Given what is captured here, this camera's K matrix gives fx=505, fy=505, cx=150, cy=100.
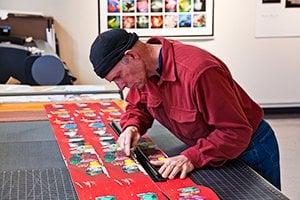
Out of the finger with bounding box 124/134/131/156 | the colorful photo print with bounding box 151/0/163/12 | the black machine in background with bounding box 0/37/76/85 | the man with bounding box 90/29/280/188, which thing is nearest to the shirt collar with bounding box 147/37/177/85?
the man with bounding box 90/29/280/188

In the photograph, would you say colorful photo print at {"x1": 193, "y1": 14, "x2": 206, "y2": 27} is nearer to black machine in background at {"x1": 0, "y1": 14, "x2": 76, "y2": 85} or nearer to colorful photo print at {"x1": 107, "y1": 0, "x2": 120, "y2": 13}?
colorful photo print at {"x1": 107, "y1": 0, "x2": 120, "y2": 13}

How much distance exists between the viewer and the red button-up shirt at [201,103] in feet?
5.19

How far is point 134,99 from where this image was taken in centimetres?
198

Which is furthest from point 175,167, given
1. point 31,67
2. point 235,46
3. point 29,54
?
point 235,46

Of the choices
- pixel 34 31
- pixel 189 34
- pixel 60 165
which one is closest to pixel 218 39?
pixel 189 34

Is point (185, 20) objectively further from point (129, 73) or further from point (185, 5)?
point (129, 73)

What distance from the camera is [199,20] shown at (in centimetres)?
523

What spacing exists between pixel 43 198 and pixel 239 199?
21.4 inches

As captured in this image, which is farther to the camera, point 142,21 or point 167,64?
point 142,21

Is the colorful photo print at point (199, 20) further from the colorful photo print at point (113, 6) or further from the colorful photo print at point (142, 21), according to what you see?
the colorful photo print at point (113, 6)

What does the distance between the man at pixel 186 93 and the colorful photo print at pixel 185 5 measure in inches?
138

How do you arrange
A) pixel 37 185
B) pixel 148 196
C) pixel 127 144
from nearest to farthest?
pixel 148 196 → pixel 37 185 → pixel 127 144

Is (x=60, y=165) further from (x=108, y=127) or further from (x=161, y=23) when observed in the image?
(x=161, y=23)

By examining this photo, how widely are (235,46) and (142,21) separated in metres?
1.04
